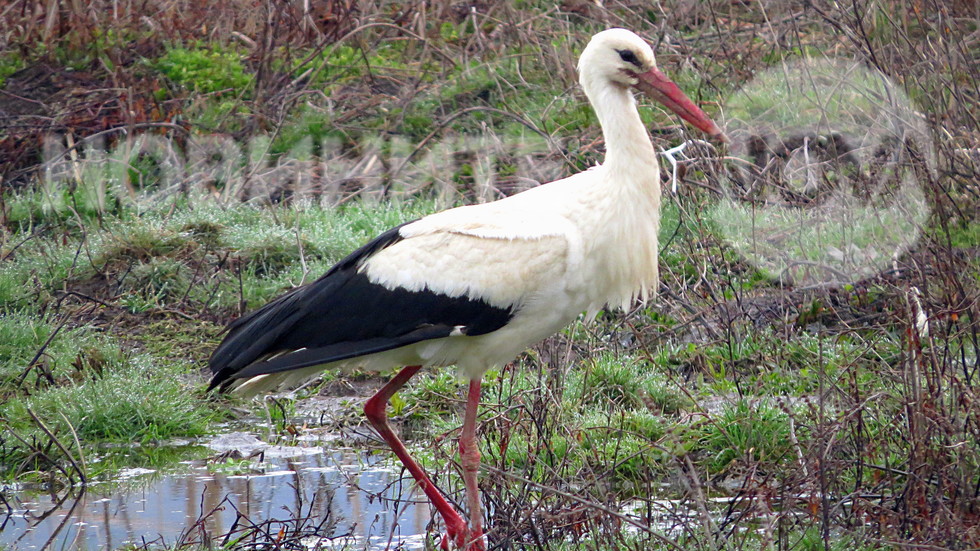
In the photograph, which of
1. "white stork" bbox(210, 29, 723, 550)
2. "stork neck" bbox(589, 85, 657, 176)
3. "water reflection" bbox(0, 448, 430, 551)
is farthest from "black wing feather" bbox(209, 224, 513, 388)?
"stork neck" bbox(589, 85, 657, 176)

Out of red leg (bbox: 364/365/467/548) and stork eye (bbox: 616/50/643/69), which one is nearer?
red leg (bbox: 364/365/467/548)

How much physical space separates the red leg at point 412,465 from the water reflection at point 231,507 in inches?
4.0

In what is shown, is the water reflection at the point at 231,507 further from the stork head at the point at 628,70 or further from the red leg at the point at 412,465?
the stork head at the point at 628,70

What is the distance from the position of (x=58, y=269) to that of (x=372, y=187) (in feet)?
6.24

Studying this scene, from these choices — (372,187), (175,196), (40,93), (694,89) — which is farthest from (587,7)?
(40,93)

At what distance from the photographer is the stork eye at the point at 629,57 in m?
4.22

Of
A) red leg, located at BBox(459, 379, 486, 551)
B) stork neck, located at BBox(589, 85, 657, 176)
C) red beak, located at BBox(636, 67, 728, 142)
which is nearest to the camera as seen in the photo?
red leg, located at BBox(459, 379, 486, 551)

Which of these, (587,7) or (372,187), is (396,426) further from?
(587,7)

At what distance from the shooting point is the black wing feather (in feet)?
13.8

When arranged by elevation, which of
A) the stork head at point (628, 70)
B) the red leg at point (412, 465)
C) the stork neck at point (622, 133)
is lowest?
the red leg at point (412, 465)

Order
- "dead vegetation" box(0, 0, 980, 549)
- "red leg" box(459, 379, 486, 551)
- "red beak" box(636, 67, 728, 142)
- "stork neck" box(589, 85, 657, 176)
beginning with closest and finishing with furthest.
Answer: "dead vegetation" box(0, 0, 980, 549) < "red leg" box(459, 379, 486, 551) < "stork neck" box(589, 85, 657, 176) < "red beak" box(636, 67, 728, 142)

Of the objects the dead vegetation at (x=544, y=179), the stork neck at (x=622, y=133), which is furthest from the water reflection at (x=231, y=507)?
the stork neck at (x=622, y=133)

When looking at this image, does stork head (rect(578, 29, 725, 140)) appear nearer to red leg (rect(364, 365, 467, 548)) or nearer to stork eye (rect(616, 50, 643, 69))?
stork eye (rect(616, 50, 643, 69))

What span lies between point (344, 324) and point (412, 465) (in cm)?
54
